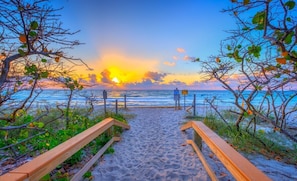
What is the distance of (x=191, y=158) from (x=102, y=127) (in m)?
1.89

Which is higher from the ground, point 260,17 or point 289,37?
point 260,17

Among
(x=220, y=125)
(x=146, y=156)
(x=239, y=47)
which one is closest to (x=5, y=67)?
(x=239, y=47)

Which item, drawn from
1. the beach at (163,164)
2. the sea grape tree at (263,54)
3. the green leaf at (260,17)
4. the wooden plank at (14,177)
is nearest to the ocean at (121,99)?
the sea grape tree at (263,54)

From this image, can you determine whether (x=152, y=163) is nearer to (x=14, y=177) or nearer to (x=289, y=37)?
(x=14, y=177)

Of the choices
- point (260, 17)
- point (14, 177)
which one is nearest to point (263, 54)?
point (260, 17)

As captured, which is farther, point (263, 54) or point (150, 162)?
point (150, 162)

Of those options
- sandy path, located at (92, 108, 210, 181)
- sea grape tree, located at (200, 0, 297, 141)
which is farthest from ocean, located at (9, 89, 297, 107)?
sandy path, located at (92, 108, 210, 181)

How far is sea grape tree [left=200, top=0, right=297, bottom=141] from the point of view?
5.82 ft

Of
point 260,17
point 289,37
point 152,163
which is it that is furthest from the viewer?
point 152,163

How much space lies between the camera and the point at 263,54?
3.42 metres

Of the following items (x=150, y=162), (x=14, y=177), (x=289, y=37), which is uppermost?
(x=289, y=37)

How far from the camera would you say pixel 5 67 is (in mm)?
1414

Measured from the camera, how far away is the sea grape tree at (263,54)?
177 cm

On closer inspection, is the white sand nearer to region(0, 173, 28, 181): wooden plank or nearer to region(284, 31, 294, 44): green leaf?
region(0, 173, 28, 181): wooden plank
